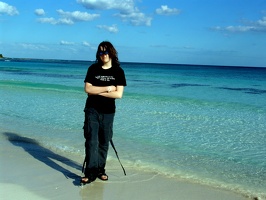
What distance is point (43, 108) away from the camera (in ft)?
43.4

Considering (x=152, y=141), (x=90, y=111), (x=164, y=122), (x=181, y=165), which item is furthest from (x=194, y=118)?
(x=90, y=111)

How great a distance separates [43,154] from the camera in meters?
6.62

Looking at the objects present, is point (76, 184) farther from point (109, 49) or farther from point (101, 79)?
point (109, 49)

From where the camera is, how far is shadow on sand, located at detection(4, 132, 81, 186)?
5.45 m

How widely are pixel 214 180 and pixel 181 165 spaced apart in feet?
2.87

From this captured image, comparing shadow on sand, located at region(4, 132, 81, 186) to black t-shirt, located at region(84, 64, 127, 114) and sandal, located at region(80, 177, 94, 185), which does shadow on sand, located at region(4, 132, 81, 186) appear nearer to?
sandal, located at region(80, 177, 94, 185)

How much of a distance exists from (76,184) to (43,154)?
6.45 ft

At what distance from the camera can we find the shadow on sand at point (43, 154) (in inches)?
215

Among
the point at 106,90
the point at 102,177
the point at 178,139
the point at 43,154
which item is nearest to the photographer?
the point at 106,90

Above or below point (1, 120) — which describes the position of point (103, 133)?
above

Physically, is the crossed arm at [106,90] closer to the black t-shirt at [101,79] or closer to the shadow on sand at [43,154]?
the black t-shirt at [101,79]

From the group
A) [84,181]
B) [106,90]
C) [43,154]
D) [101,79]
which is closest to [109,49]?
[101,79]

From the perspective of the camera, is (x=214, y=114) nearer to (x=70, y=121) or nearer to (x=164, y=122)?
(x=164, y=122)

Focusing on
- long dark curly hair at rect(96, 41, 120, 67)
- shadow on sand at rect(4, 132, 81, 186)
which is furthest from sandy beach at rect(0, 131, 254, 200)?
long dark curly hair at rect(96, 41, 120, 67)
